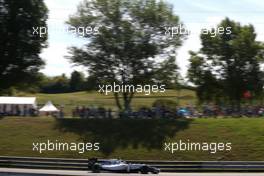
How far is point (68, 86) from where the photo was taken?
291 feet

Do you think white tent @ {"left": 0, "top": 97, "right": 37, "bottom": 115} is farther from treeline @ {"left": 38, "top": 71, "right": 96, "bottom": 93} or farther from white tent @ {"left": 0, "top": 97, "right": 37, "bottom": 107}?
treeline @ {"left": 38, "top": 71, "right": 96, "bottom": 93}

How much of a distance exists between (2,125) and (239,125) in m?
15.0

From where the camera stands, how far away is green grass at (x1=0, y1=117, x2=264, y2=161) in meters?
33.9

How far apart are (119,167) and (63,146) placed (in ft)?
27.1

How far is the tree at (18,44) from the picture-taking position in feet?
167

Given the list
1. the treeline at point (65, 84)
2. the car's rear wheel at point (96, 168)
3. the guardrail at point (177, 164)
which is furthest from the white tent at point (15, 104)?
the car's rear wheel at point (96, 168)

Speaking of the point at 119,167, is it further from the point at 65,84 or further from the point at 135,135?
the point at 65,84

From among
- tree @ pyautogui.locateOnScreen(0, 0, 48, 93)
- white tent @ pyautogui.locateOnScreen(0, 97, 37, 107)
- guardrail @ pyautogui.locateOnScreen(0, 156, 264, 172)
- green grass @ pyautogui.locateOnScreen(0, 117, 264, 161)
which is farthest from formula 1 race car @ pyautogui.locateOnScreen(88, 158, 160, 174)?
tree @ pyautogui.locateOnScreen(0, 0, 48, 93)

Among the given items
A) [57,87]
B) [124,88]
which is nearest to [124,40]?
[124,88]

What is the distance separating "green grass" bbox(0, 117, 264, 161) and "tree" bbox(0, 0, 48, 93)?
10.2 meters

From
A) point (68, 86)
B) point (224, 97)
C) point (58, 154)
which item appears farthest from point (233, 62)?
point (68, 86)

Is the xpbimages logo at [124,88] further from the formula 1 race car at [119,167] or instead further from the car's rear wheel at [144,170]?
the car's rear wheel at [144,170]

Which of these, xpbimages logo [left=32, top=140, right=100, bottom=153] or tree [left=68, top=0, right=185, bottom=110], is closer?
xpbimages logo [left=32, top=140, right=100, bottom=153]

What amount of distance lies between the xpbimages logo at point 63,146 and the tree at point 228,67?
2567 cm
